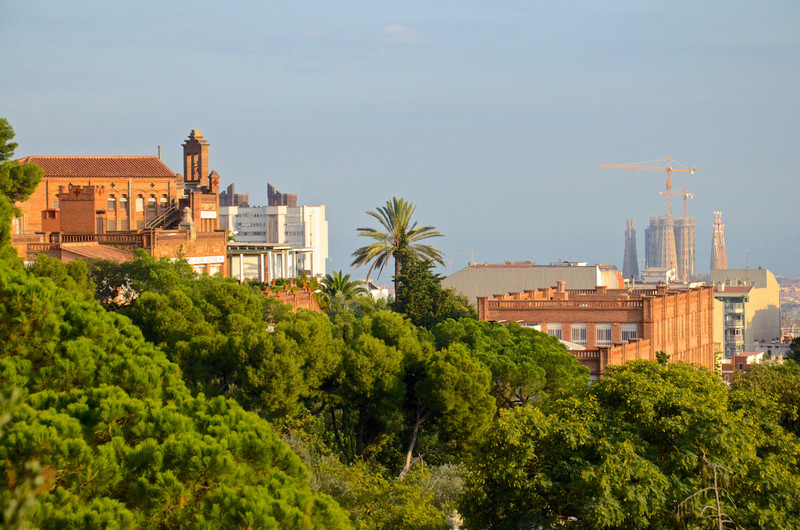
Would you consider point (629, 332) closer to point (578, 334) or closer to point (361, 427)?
point (578, 334)

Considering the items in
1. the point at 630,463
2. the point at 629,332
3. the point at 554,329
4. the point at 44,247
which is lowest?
the point at 630,463

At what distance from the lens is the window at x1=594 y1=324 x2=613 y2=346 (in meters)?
60.9

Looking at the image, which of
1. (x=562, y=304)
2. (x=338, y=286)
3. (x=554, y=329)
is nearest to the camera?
(x=554, y=329)

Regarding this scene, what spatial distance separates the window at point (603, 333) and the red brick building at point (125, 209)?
67.6 feet

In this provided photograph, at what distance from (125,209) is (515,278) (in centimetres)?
3778

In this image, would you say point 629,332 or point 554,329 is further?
point 554,329

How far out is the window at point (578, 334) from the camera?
200ft

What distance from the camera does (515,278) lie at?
10638 cm

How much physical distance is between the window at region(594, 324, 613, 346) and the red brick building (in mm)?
20614

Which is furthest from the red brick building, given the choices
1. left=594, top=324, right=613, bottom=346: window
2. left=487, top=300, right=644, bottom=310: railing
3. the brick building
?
left=594, top=324, right=613, bottom=346: window

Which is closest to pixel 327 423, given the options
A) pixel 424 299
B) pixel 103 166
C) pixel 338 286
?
pixel 424 299

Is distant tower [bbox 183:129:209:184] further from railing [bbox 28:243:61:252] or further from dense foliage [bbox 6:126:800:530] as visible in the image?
dense foliage [bbox 6:126:800:530]

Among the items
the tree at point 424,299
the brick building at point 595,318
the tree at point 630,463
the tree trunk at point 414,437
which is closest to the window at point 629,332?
the brick building at point 595,318

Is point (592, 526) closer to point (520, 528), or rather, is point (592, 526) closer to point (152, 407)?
point (520, 528)
